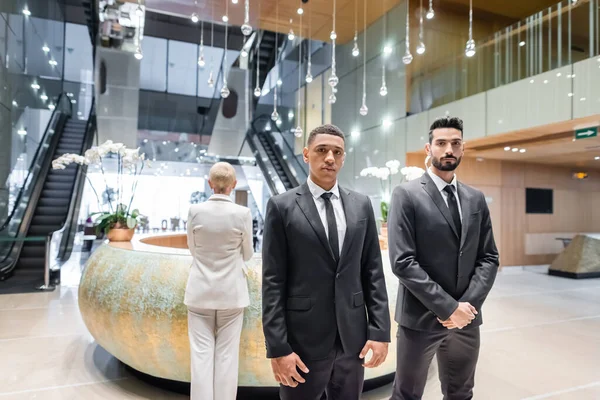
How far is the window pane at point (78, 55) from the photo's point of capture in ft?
49.0

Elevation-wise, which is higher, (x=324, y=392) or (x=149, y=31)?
(x=149, y=31)

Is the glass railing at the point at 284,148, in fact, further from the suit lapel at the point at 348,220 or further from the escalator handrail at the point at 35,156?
the suit lapel at the point at 348,220

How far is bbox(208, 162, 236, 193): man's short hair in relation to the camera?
2.27 meters

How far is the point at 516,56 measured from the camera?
23.4 feet

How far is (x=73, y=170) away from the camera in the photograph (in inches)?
396

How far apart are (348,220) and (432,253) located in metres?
0.54

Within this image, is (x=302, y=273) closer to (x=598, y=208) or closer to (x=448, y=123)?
(x=448, y=123)

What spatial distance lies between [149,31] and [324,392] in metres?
19.2

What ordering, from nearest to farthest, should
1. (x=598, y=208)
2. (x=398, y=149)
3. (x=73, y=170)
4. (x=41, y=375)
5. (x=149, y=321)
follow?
1. (x=149, y=321)
2. (x=41, y=375)
3. (x=398, y=149)
4. (x=73, y=170)
5. (x=598, y=208)

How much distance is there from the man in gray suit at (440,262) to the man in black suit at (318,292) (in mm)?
353

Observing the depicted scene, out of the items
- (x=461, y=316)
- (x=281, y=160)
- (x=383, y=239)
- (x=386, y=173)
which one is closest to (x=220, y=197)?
(x=461, y=316)

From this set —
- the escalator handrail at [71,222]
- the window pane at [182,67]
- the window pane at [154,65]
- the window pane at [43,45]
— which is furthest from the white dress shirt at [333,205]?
the window pane at [182,67]

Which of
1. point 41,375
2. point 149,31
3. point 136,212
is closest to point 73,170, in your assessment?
point 136,212

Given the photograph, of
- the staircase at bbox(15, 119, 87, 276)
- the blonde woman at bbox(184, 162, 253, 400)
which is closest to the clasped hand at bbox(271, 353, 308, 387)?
the blonde woman at bbox(184, 162, 253, 400)
